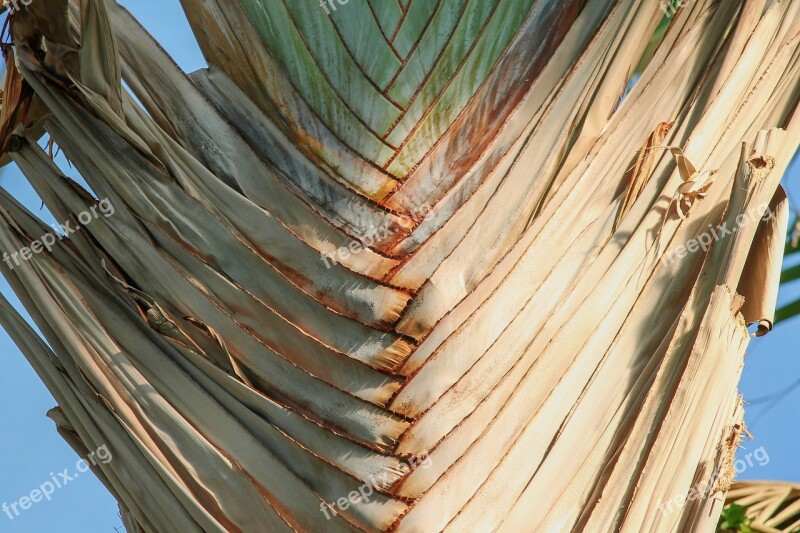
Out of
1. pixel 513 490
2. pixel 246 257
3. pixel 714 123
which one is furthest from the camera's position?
pixel 714 123

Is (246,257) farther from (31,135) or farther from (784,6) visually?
(784,6)

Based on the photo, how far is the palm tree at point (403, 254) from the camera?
1.05m

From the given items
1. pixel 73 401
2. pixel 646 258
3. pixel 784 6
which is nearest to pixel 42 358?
pixel 73 401

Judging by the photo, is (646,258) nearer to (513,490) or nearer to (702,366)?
(702,366)

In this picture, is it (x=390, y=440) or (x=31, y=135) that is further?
(x=31, y=135)

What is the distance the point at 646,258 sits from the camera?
1189 millimetres

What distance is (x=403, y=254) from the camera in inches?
46.3

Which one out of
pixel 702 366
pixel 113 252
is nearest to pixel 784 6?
pixel 702 366

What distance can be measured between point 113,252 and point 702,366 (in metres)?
0.69

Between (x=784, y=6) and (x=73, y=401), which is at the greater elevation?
(x=784, y=6)

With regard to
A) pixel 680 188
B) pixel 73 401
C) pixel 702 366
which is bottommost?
pixel 73 401

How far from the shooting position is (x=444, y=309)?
1132 millimetres

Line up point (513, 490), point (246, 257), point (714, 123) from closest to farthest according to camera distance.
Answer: point (513, 490), point (246, 257), point (714, 123)

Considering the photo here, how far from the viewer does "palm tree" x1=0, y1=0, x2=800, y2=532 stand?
1055 millimetres
